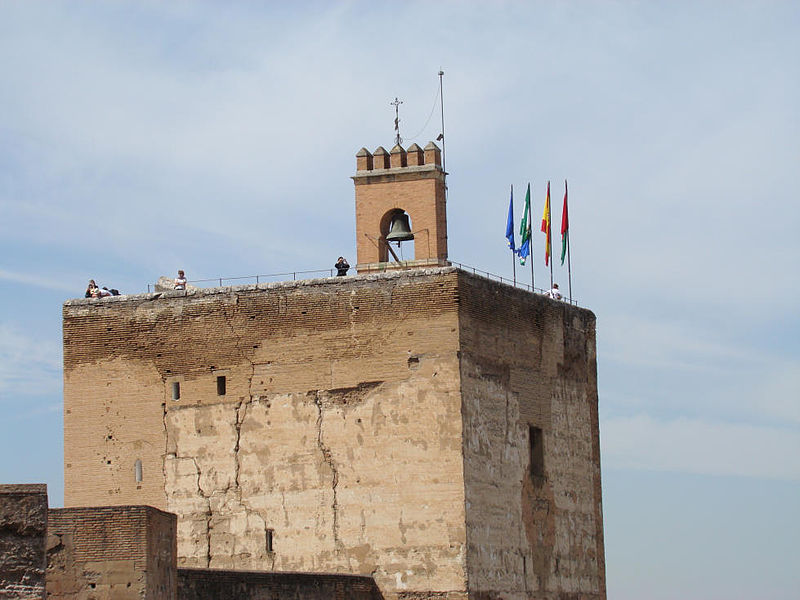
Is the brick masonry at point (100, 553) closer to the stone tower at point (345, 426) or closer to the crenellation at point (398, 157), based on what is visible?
the stone tower at point (345, 426)

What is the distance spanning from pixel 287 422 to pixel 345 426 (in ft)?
2.99

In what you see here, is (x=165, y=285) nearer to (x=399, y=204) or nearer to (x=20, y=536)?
(x=399, y=204)

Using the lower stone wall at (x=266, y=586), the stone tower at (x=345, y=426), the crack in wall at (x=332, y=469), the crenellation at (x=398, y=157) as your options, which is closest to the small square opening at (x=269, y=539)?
the stone tower at (x=345, y=426)

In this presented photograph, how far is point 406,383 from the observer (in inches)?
1011

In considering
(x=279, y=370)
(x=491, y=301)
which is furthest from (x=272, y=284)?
(x=491, y=301)

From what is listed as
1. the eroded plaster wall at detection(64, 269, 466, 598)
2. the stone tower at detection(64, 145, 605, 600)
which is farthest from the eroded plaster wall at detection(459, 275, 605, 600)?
the eroded plaster wall at detection(64, 269, 466, 598)

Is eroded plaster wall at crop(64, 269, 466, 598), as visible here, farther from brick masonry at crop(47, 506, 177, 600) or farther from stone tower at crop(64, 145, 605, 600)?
brick masonry at crop(47, 506, 177, 600)

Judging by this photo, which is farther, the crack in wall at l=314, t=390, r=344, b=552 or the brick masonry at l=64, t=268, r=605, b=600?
the crack in wall at l=314, t=390, r=344, b=552

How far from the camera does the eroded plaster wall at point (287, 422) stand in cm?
2541

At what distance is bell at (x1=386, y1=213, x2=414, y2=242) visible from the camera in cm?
2847

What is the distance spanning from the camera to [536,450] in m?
27.7

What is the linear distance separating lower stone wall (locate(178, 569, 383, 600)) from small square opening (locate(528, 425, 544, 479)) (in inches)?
156

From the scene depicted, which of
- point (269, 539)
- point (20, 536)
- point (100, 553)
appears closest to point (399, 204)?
point (269, 539)

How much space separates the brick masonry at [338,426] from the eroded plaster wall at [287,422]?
22 mm
